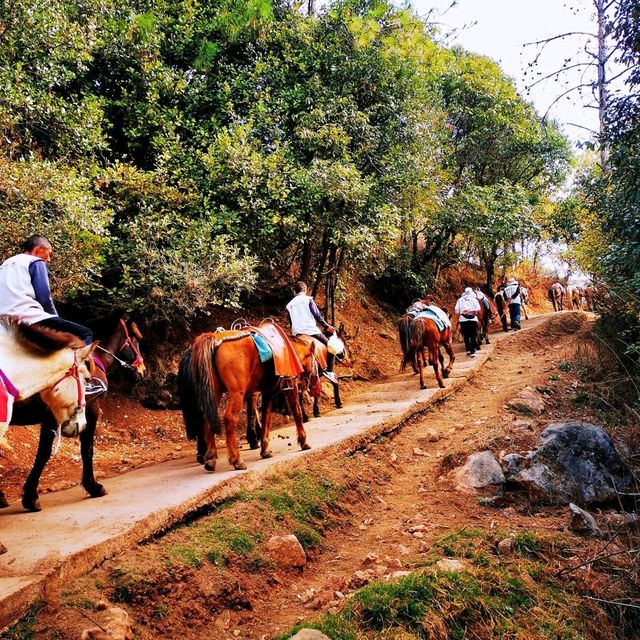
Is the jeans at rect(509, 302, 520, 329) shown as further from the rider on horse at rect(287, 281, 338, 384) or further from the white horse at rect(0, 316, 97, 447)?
the white horse at rect(0, 316, 97, 447)

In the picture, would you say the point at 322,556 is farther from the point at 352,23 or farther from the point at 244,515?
the point at 352,23

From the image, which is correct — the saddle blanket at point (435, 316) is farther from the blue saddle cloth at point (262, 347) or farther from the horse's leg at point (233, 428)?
the horse's leg at point (233, 428)

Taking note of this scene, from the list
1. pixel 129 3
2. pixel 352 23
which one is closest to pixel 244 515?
pixel 129 3

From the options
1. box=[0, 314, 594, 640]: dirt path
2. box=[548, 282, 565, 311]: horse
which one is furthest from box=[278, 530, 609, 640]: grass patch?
box=[548, 282, 565, 311]: horse

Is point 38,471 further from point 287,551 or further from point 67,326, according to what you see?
point 287,551

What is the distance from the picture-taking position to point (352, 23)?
41.7 feet

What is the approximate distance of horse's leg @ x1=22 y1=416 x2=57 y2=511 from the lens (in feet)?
16.0

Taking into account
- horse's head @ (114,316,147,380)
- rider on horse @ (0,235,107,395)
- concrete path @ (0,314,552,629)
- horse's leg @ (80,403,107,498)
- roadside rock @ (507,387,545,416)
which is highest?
rider on horse @ (0,235,107,395)

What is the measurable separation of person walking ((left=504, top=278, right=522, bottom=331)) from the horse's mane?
60.8ft

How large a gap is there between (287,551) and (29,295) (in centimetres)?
318

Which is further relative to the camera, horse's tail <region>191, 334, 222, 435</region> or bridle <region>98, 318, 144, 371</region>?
bridle <region>98, 318, 144, 371</region>

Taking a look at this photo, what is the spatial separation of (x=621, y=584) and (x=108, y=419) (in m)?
8.20

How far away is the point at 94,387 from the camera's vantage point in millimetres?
5277

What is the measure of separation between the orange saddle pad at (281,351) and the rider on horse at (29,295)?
2626mm
